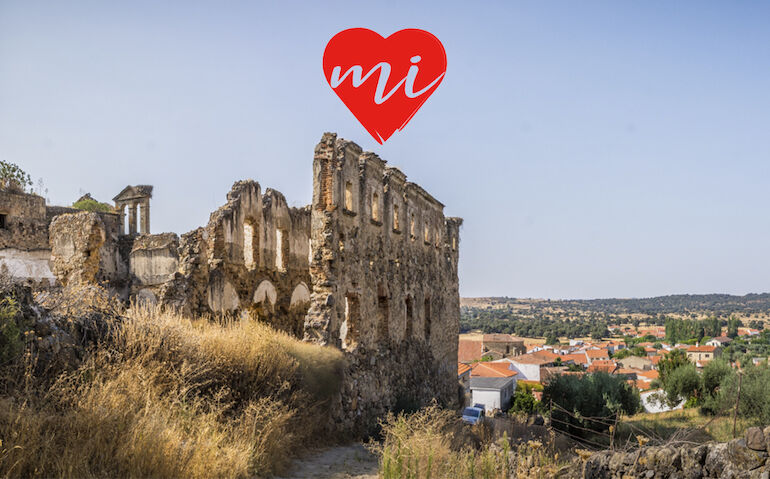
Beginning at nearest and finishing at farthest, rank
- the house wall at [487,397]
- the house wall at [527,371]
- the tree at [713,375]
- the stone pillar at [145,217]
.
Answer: the tree at [713,375] < the stone pillar at [145,217] < the house wall at [487,397] < the house wall at [527,371]

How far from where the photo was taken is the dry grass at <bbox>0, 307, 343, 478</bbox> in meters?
5.90

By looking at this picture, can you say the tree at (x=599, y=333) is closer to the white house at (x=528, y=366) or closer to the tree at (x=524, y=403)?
the white house at (x=528, y=366)

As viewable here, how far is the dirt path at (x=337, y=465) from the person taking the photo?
29.6ft

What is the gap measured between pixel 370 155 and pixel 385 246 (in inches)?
105

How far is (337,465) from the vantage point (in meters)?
9.91

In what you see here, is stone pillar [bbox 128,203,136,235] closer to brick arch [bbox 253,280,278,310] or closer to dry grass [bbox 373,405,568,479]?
brick arch [bbox 253,280,278,310]

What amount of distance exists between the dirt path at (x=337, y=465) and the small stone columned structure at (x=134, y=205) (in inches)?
1088

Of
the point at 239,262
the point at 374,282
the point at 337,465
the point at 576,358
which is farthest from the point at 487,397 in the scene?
the point at 337,465

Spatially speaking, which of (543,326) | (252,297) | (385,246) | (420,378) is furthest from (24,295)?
(543,326)

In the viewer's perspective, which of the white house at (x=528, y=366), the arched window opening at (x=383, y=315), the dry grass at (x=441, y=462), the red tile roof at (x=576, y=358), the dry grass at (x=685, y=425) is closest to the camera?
the dry grass at (x=441, y=462)

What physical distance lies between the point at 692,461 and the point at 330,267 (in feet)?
27.6

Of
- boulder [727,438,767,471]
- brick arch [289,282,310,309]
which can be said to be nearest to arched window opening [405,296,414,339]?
brick arch [289,282,310,309]

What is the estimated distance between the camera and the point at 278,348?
437 inches

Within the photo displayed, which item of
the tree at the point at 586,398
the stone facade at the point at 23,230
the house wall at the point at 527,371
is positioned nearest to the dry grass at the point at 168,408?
the tree at the point at 586,398
